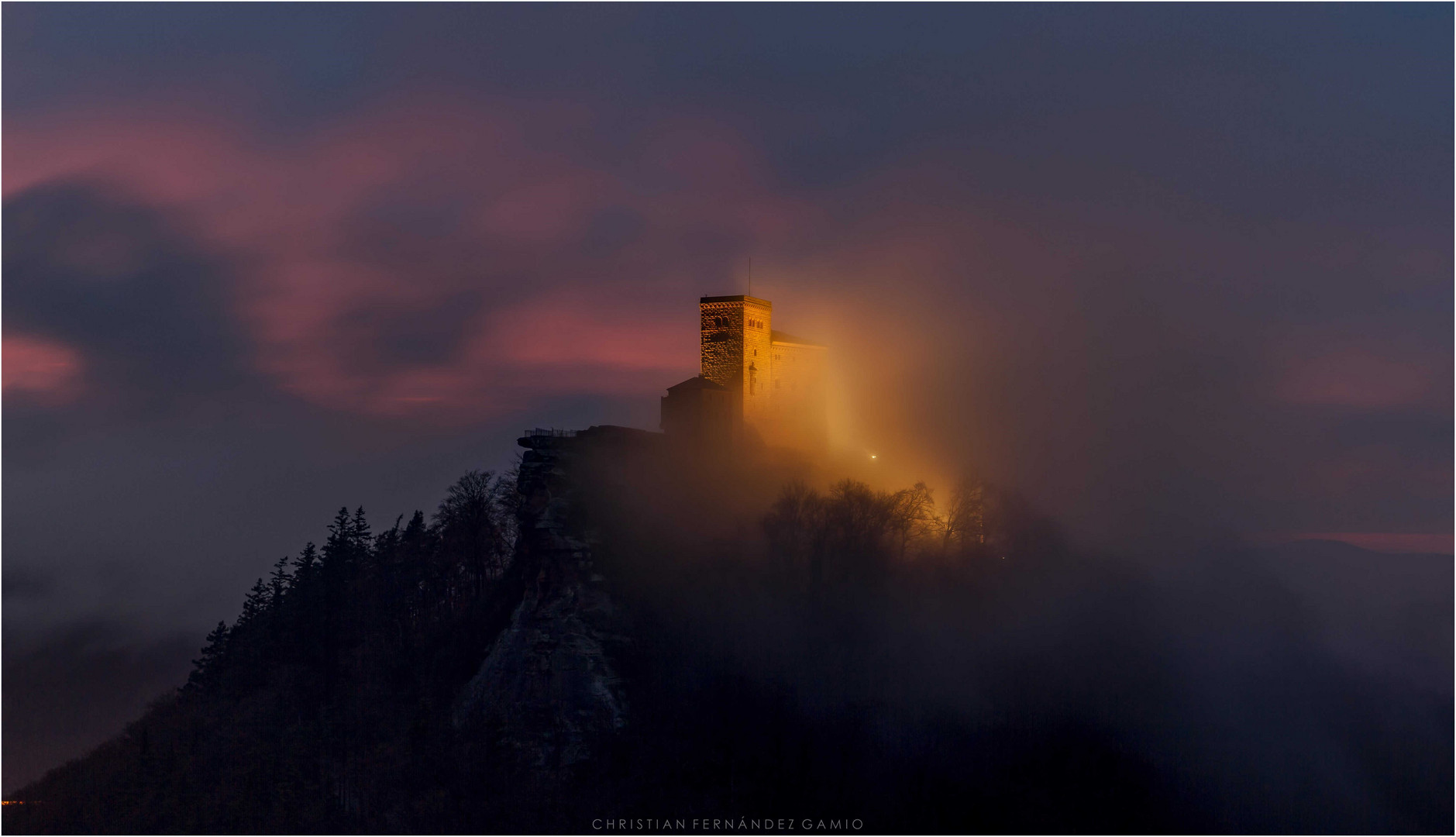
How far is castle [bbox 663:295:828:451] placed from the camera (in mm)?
91375

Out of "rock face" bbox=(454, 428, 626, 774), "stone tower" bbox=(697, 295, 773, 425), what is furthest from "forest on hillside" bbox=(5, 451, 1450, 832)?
"stone tower" bbox=(697, 295, 773, 425)

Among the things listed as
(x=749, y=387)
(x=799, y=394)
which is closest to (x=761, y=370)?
(x=749, y=387)

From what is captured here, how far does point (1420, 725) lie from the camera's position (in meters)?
100

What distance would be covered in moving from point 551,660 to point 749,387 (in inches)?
1140

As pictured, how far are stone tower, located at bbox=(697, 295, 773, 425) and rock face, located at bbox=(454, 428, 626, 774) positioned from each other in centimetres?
1871

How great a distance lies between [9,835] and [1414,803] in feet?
326

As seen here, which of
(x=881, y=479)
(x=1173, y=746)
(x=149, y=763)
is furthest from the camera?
(x=881, y=479)

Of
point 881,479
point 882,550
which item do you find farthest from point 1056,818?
point 881,479

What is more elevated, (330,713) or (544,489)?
(544,489)

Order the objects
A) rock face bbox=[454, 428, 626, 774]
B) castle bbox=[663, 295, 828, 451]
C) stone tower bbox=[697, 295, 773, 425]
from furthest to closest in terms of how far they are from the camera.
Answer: stone tower bbox=[697, 295, 773, 425]
castle bbox=[663, 295, 828, 451]
rock face bbox=[454, 428, 626, 774]

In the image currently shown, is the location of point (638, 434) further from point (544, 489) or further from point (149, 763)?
point (149, 763)

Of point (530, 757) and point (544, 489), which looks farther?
point (544, 489)

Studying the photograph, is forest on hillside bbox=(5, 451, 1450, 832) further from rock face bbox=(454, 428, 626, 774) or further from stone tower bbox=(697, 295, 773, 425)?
stone tower bbox=(697, 295, 773, 425)

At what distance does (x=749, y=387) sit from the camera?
93938 mm
